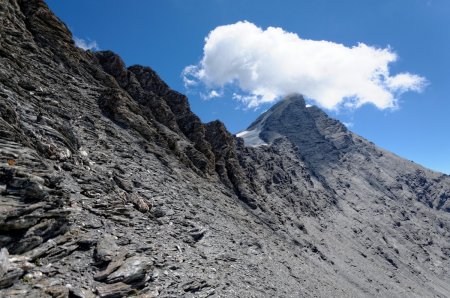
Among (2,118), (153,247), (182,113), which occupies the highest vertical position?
(182,113)

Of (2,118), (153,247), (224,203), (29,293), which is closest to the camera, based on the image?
(29,293)

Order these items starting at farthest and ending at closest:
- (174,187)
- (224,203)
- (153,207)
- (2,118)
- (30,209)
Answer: (224,203)
(174,187)
(153,207)
(2,118)
(30,209)

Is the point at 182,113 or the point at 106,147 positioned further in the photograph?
the point at 182,113

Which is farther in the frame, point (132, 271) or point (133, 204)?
point (133, 204)

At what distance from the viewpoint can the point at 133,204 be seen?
33.8 metres

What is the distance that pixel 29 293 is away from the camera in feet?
53.7

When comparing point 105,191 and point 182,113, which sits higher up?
point 182,113

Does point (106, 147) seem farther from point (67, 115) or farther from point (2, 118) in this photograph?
point (2, 118)

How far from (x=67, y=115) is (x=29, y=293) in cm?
2990

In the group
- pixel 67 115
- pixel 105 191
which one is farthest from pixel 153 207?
pixel 67 115

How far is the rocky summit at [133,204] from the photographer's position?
20.3 meters

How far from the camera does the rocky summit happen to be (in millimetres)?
20312

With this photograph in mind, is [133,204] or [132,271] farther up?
[133,204]

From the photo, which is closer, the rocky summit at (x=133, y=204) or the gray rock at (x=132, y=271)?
the rocky summit at (x=133, y=204)
